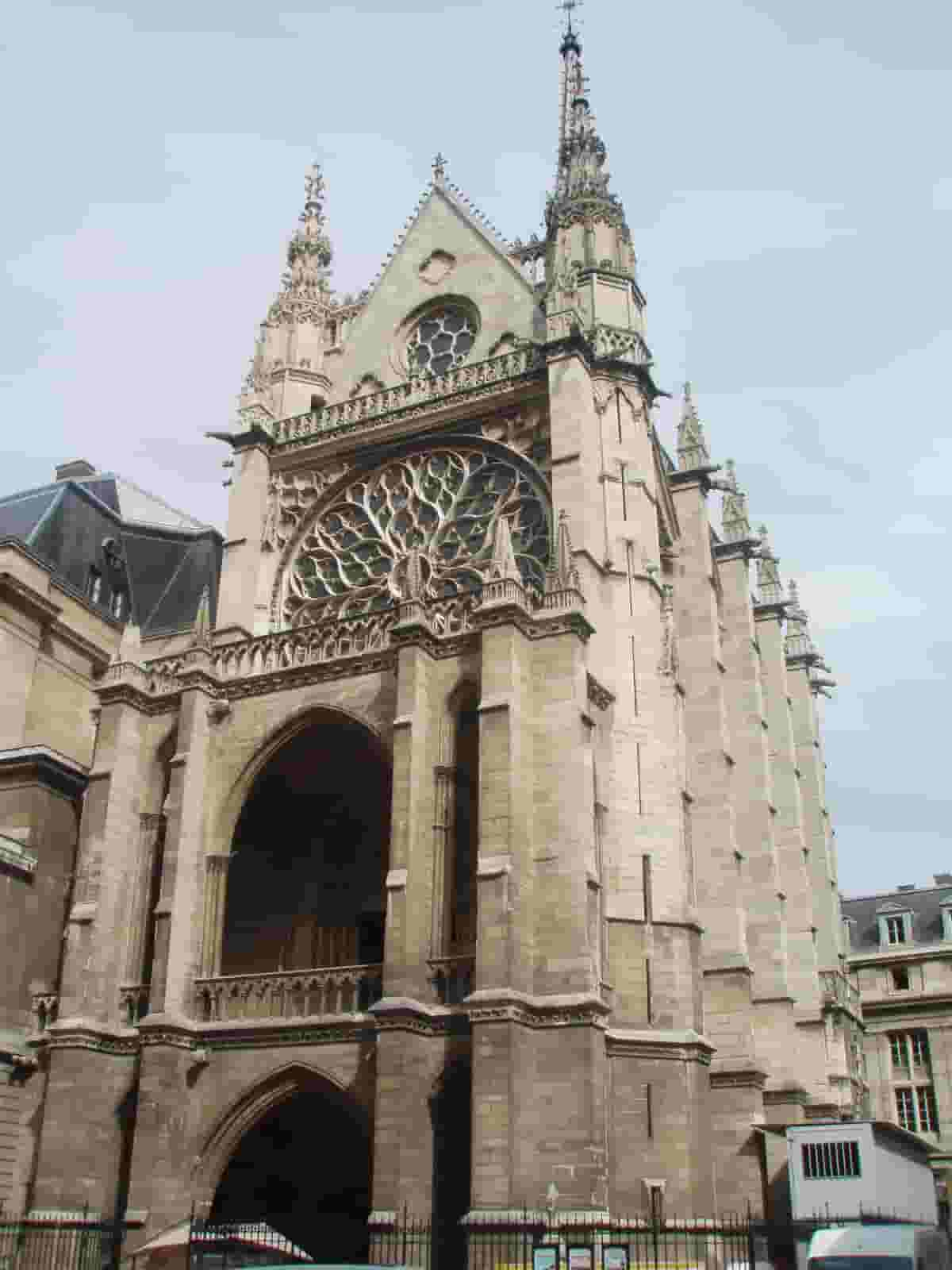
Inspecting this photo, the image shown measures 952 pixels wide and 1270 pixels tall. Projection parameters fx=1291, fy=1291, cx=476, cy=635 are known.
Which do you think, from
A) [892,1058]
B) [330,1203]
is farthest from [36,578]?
[892,1058]

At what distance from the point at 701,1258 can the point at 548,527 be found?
13244 millimetres

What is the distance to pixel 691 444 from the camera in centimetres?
3027

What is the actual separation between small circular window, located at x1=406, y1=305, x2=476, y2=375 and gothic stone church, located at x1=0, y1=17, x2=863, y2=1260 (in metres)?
0.11

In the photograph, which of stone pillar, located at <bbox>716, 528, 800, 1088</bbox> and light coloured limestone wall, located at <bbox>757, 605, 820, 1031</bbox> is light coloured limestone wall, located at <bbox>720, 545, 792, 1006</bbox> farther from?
light coloured limestone wall, located at <bbox>757, 605, 820, 1031</bbox>

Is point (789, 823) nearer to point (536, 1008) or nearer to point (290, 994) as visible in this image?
point (536, 1008)

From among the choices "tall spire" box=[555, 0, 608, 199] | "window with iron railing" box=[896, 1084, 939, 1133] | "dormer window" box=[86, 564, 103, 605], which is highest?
"tall spire" box=[555, 0, 608, 199]

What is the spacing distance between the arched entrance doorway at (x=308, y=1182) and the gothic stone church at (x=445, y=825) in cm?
7

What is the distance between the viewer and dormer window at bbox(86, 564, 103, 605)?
32.3 metres

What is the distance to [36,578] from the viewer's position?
29594mm

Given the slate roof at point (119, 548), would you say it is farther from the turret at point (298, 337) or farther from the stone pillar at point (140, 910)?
the stone pillar at point (140, 910)

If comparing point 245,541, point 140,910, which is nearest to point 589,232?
point 245,541

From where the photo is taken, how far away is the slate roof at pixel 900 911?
44594mm

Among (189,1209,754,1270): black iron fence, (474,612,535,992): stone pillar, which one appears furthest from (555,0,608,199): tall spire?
(189,1209,754,1270): black iron fence

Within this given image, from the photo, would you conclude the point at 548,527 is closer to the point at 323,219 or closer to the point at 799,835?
the point at 799,835
